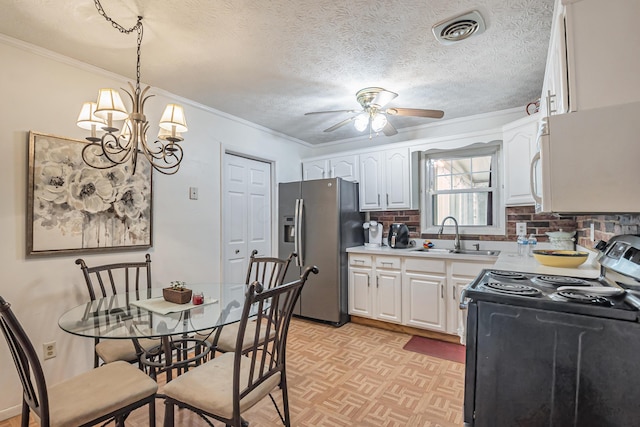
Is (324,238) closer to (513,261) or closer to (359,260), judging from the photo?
(359,260)

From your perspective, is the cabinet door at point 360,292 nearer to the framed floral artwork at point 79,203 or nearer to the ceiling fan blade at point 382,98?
the ceiling fan blade at point 382,98

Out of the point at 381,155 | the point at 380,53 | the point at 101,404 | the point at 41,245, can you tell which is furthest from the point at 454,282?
the point at 41,245

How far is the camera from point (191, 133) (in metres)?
3.03

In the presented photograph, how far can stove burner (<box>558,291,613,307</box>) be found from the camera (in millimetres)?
1121

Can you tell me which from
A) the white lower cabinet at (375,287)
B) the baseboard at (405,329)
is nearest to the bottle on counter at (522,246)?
the baseboard at (405,329)

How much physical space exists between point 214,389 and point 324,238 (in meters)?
2.31

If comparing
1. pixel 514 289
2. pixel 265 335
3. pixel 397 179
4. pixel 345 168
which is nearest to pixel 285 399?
pixel 265 335

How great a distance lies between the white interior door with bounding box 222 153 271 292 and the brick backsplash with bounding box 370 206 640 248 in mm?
1431

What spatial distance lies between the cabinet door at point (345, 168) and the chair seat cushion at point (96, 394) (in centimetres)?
301

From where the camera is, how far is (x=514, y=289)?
1323 mm

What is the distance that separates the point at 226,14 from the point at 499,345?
6.98ft

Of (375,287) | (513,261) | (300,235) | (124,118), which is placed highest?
(124,118)

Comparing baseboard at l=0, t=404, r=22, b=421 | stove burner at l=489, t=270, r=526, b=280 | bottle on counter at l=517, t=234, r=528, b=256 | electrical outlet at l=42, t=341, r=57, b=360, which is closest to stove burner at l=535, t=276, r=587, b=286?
stove burner at l=489, t=270, r=526, b=280

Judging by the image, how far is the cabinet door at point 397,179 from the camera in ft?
11.8
